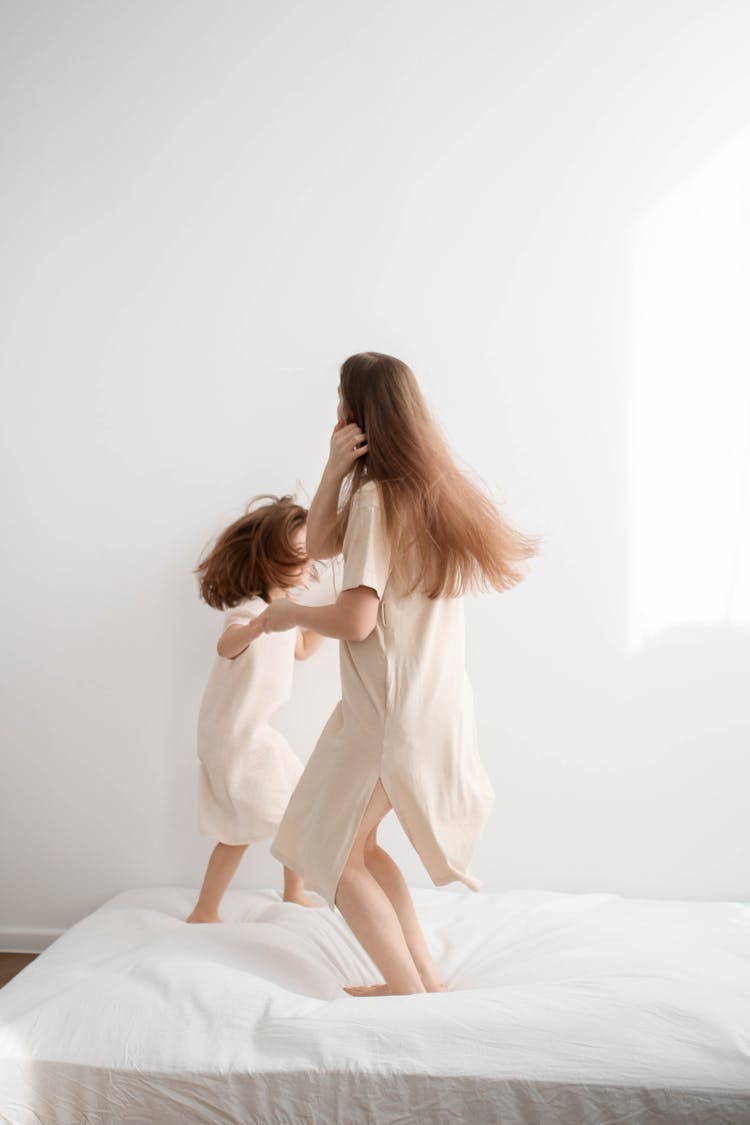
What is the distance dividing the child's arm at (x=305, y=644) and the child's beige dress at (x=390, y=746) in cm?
64

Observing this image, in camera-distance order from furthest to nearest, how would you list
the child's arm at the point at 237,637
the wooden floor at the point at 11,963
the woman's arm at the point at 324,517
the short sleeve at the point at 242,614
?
the wooden floor at the point at 11,963
the short sleeve at the point at 242,614
the child's arm at the point at 237,637
the woman's arm at the point at 324,517

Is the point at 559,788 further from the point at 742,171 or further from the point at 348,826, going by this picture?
the point at 742,171

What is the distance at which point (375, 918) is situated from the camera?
1736 millimetres

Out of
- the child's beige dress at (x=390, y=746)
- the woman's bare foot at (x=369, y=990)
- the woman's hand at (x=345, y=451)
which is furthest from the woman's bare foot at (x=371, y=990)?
the woman's hand at (x=345, y=451)

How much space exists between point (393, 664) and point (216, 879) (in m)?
0.92

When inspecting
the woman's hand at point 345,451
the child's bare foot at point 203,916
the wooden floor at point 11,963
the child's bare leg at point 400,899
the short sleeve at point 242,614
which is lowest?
the wooden floor at point 11,963

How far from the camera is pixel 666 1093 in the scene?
140cm

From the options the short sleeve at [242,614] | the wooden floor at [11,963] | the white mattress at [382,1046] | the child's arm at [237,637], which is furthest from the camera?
the wooden floor at [11,963]

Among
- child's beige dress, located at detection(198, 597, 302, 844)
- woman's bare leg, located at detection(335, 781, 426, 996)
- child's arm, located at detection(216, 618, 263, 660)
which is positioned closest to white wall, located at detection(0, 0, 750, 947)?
child's beige dress, located at detection(198, 597, 302, 844)

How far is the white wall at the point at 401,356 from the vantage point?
8.11 feet

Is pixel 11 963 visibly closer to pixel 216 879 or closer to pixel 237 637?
pixel 216 879

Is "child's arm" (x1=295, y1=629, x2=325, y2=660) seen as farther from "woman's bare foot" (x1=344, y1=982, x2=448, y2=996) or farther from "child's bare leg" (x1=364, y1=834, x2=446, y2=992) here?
"woman's bare foot" (x1=344, y1=982, x2=448, y2=996)

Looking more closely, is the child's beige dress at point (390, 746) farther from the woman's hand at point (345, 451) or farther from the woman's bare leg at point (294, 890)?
the woman's bare leg at point (294, 890)

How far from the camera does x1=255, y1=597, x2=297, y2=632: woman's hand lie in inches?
71.3
